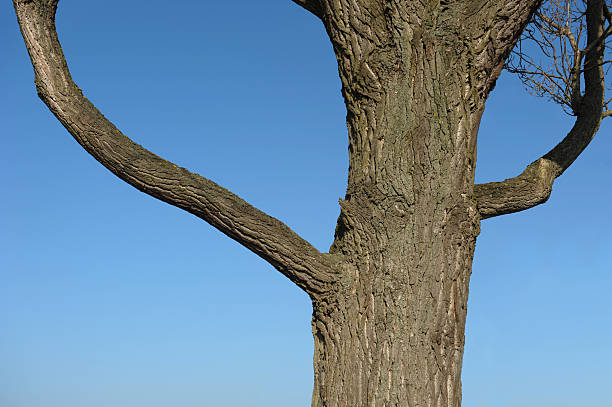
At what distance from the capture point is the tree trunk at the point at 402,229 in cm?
302

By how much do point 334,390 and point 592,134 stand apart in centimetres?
327

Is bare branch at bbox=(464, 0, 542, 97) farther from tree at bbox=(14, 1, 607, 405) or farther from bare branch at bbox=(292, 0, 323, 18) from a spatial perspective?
bare branch at bbox=(292, 0, 323, 18)

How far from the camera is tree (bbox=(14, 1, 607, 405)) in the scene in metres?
3.04

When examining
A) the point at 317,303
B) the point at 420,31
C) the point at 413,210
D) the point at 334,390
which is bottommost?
the point at 334,390

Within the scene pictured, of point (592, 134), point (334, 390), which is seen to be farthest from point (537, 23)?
point (334, 390)

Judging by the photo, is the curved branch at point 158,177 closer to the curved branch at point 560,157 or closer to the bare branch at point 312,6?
the curved branch at point 560,157

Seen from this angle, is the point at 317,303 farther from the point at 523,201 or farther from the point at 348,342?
the point at 523,201

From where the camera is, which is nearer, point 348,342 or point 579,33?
point 348,342

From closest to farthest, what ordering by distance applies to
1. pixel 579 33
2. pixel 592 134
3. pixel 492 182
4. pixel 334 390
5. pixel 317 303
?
pixel 334 390 → pixel 317 303 → pixel 492 182 → pixel 592 134 → pixel 579 33

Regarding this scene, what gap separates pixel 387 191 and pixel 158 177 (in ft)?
4.38

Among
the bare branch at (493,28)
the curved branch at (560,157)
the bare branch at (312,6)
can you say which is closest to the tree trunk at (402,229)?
the bare branch at (493,28)

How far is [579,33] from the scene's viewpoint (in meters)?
5.36

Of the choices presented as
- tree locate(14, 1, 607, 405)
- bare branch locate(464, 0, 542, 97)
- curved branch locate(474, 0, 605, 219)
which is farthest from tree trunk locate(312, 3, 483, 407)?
curved branch locate(474, 0, 605, 219)

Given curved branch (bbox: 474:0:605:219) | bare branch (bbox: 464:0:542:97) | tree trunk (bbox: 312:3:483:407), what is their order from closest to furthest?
tree trunk (bbox: 312:3:483:407) → bare branch (bbox: 464:0:542:97) → curved branch (bbox: 474:0:605:219)
